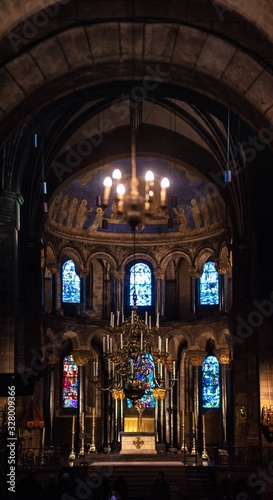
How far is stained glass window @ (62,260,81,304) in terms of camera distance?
142 ft

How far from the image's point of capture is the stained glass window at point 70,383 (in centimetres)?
4288

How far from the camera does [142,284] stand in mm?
44844

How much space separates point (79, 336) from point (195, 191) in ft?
24.3

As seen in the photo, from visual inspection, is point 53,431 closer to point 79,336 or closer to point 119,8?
point 79,336

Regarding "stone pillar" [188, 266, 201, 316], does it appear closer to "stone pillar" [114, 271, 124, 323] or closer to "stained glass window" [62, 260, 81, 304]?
"stone pillar" [114, 271, 124, 323]

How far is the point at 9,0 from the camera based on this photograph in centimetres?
1794

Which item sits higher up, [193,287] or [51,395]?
[193,287]

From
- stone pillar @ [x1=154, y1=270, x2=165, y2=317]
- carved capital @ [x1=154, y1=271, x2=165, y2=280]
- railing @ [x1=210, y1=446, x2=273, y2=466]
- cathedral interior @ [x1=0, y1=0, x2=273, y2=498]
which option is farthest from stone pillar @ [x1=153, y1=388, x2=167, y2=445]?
railing @ [x1=210, y1=446, x2=273, y2=466]

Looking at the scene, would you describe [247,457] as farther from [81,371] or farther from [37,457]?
[81,371]

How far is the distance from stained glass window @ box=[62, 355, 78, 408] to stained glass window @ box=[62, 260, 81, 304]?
2.40m

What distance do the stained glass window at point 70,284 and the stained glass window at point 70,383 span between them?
240cm

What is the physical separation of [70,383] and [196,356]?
A: 535cm

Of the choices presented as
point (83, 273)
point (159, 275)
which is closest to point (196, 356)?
point (159, 275)

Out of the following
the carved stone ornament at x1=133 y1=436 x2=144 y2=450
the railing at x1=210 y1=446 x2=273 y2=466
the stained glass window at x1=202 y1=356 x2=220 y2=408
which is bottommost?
the railing at x1=210 y1=446 x2=273 y2=466
